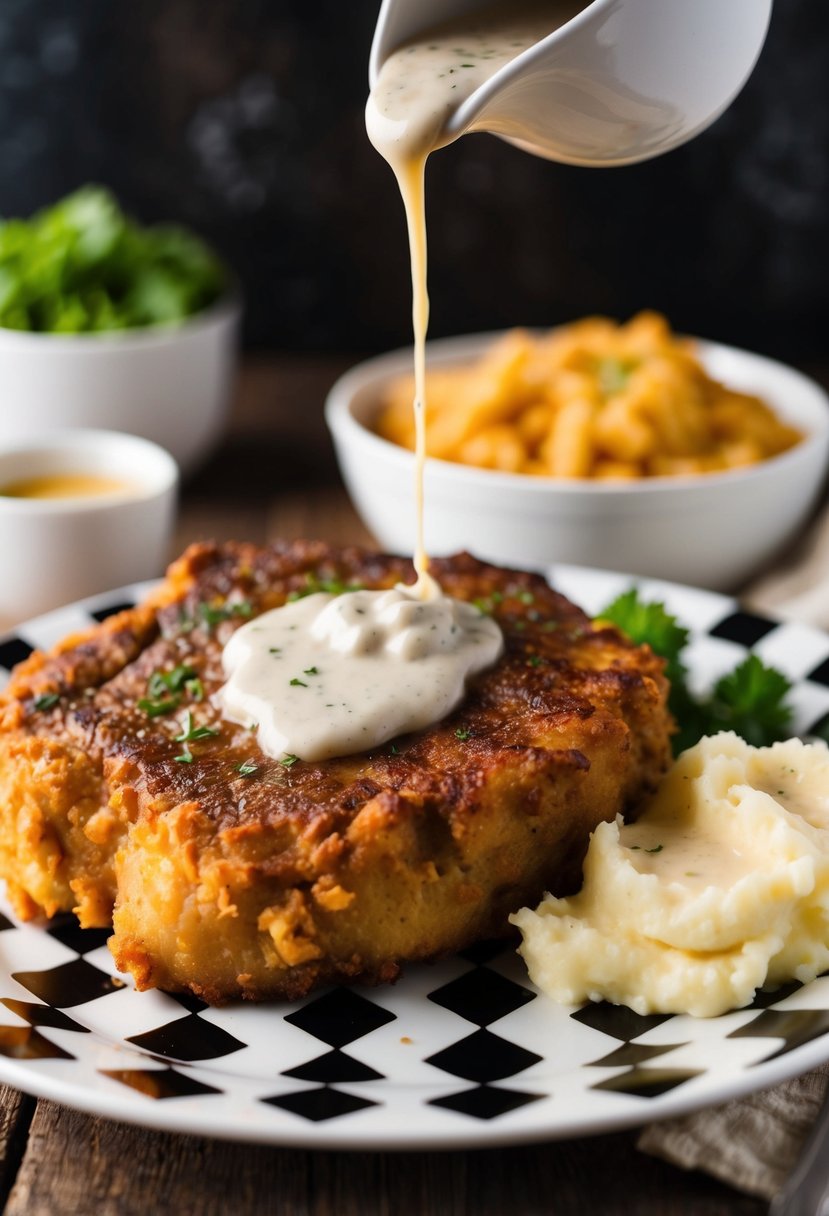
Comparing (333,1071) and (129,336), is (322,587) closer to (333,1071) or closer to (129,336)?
(333,1071)

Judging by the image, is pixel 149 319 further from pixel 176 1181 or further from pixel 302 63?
pixel 176 1181

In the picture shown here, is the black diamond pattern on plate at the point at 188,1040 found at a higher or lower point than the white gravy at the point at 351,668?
lower

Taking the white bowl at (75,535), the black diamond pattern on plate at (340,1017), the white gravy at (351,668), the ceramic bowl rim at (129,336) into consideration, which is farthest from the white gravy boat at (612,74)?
the ceramic bowl rim at (129,336)

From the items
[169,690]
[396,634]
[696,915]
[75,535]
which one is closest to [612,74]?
[396,634]

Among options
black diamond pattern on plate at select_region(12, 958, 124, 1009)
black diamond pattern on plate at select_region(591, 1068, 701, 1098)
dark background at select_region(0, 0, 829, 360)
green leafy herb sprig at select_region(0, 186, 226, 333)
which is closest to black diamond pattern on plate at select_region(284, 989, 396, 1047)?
black diamond pattern on plate at select_region(12, 958, 124, 1009)

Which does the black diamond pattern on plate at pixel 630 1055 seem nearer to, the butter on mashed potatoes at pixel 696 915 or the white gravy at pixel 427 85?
the butter on mashed potatoes at pixel 696 915
